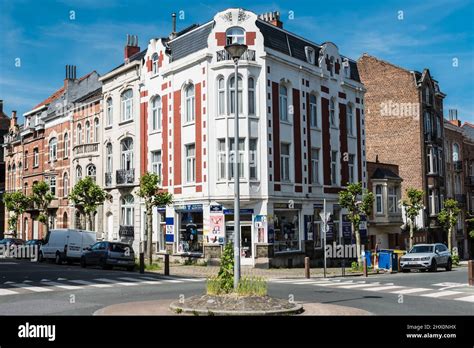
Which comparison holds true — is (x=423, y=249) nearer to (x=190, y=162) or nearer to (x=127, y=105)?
(x=190, y=162)

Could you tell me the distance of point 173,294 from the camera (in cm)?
1595

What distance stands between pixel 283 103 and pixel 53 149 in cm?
2360

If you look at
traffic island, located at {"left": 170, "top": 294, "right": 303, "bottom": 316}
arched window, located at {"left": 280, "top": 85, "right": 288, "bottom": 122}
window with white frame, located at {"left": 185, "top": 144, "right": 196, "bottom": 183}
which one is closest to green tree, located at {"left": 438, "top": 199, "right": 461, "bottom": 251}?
arched window, located at {"left": 280, "top": 85, "right": 288, "bottom": 122}

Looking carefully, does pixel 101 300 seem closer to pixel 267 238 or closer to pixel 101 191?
pixel 267 238

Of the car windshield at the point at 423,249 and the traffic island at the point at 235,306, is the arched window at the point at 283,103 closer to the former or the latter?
the car windshield at the point at 423,249

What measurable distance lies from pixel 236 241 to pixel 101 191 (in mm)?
23640

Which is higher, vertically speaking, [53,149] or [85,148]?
[53,149]

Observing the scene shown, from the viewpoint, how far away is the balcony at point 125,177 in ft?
116

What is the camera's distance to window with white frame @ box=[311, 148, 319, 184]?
1303 inches

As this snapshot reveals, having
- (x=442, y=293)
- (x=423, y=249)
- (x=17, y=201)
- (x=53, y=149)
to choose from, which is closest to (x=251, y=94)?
(x=423, y=249)

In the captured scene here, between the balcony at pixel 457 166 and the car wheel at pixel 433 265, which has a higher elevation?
the balcony at pixel 457 166

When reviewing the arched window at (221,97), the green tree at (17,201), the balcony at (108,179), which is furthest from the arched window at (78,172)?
the arched window at (221,97)

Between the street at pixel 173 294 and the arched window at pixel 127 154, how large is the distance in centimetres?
1434
